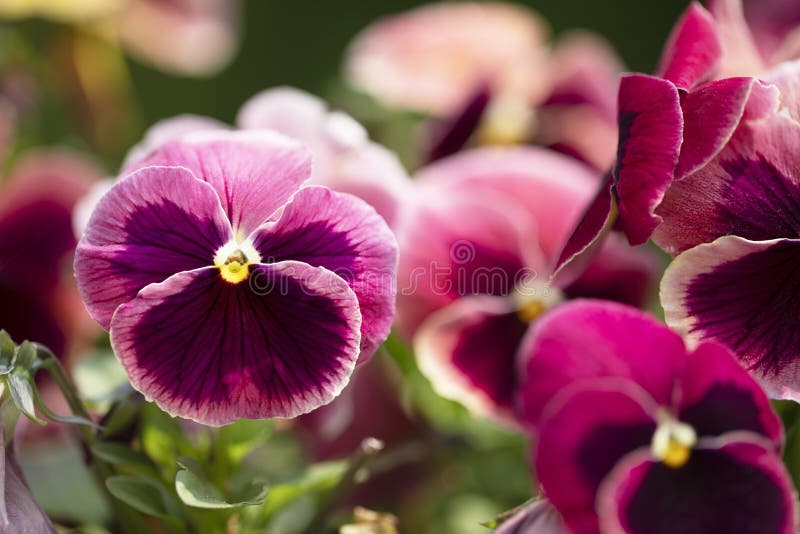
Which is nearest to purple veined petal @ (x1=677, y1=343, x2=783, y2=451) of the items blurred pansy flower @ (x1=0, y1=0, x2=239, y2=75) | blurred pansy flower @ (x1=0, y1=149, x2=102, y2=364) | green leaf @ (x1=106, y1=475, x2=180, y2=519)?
green leaf @ (x1=106, y1=475, x2=180, y2=519)

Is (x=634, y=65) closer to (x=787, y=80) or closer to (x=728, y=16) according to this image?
(x=728, y=16)

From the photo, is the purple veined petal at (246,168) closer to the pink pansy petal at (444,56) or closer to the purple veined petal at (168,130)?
the purple veined petal at (168,130)

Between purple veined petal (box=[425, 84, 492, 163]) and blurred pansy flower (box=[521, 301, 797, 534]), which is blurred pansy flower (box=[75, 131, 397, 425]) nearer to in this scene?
blurred pansy flower (box=[521, 301, 797, 534])

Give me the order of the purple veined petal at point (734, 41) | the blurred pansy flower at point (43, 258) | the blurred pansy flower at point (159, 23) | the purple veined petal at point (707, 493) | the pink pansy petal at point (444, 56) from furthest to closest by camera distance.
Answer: the blurred pansy flower at point (159, 23)
the pink pansy petal at point (444, 56)
the blurred pansy flower at point (43, 258)
the purple veined petal at point (734, 41)
the purple veined petal at point (707, 493)

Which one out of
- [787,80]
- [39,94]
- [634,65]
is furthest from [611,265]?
[634,65]

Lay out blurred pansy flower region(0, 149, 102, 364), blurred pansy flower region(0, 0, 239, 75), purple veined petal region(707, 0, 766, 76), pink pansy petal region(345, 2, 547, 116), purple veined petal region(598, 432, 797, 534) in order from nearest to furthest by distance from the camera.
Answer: purple veined petal region(598, 432, 797, 534) < purple veined petal region(707, 0, 766, 76) < blurred pansy flower region(0, 149, 102, 364) < pink pansy petal region(345, 2, 547, 116) < blurred pansy flower region(0, 0, 239, 75)

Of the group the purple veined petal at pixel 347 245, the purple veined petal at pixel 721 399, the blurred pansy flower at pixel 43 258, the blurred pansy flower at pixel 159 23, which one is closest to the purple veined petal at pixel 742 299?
the purple veined petal at pixel 721 399

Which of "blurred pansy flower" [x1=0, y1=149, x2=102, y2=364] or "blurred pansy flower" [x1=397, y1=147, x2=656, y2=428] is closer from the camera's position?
"blurred pansy flower" [x1=397, y1=147, x2=656, y2=428]
